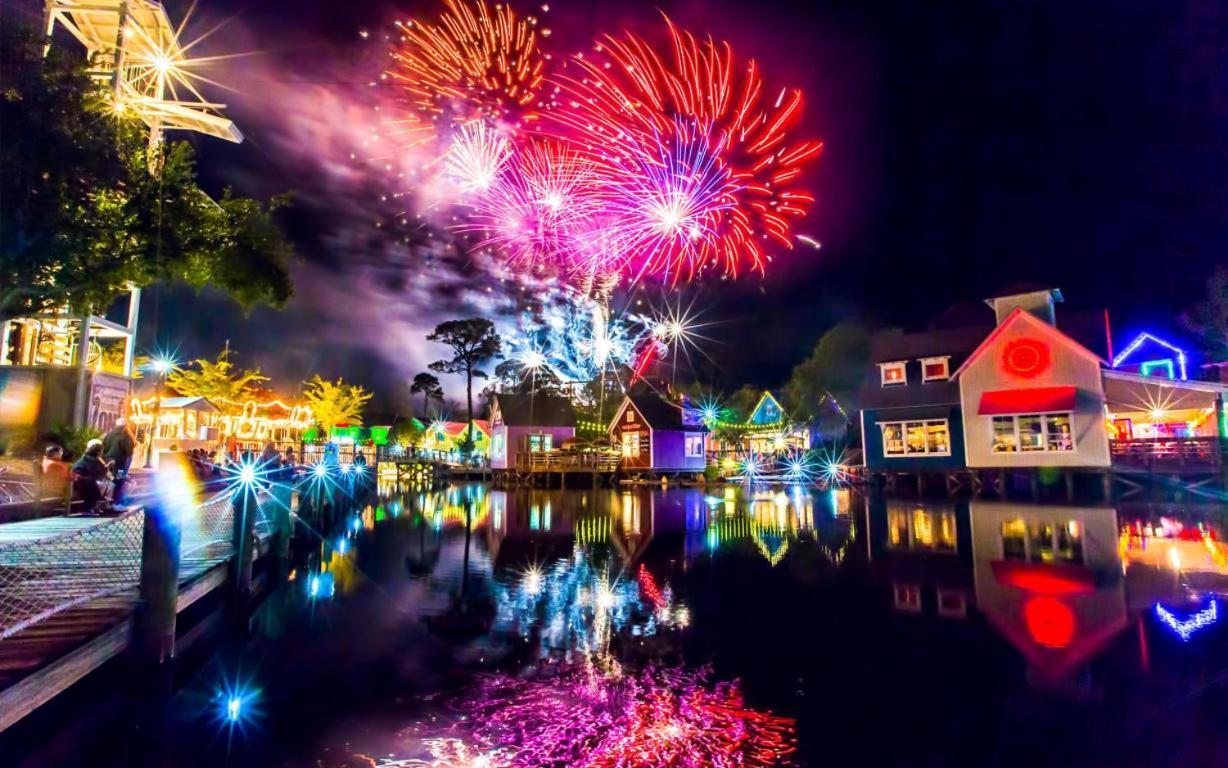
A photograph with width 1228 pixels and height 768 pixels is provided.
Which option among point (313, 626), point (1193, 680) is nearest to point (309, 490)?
point (313, 626)

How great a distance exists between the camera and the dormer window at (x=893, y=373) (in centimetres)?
3594

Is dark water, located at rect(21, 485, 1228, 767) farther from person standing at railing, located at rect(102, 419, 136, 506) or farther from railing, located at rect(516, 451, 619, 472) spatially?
railing, located at rect(516, 451, 619, 472)

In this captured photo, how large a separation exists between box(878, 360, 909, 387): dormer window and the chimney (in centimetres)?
525

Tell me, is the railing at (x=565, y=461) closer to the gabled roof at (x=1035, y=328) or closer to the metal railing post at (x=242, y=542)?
the gabled roof at (x=1035, y=328)

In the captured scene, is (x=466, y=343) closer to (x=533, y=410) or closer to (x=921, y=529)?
(x=533, y=410)

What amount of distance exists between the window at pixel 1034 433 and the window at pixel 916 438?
2484 mm

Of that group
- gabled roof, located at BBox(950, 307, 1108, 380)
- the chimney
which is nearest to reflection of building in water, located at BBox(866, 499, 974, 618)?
gabled roof, located at BBox(950, 307, 1108, 380)

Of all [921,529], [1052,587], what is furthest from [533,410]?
[1052,587]

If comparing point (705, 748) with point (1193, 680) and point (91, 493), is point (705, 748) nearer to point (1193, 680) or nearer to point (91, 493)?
point (1193, 680)

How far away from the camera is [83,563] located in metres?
7.97

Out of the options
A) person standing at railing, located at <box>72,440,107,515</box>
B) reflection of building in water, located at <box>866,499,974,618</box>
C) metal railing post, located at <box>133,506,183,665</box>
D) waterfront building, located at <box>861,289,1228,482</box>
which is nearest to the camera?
metal railing post, located at <box>133,506,183,665</box>

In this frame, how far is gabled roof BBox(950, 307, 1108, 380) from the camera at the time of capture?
29.7m

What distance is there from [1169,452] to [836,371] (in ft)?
94.3

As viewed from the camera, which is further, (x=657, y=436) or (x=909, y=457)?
(x=657, y=436)
